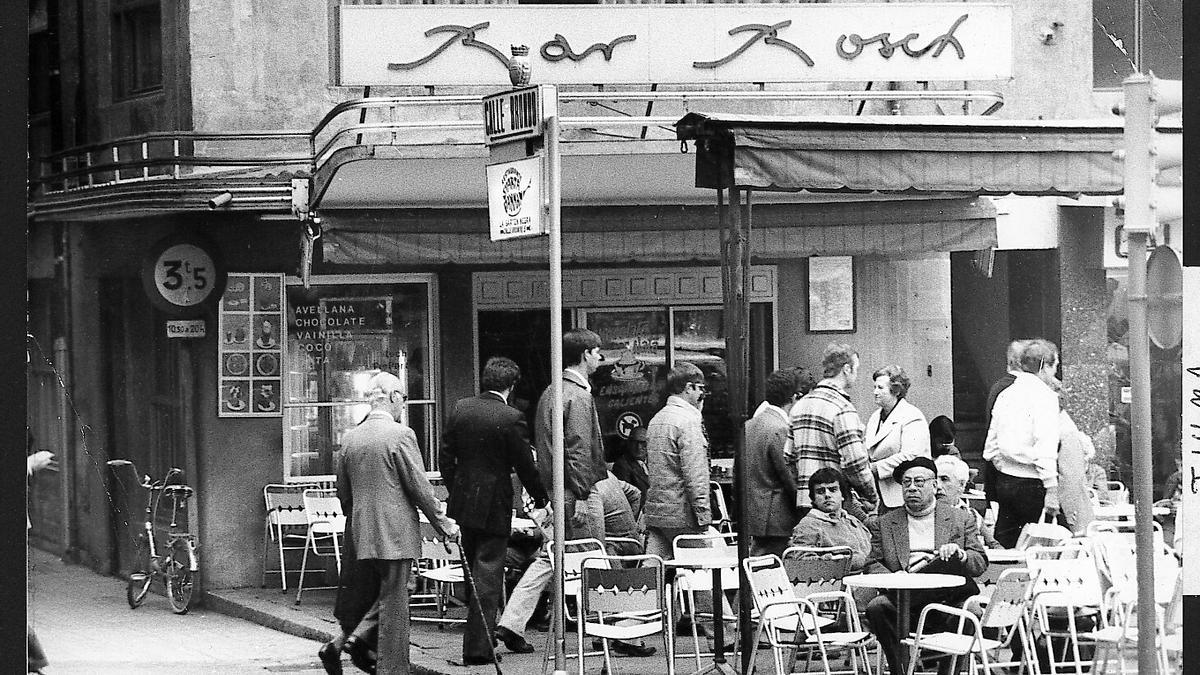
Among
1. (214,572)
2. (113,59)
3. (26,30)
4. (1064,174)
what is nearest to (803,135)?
(1064,174)

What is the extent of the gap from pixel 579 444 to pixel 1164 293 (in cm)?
427

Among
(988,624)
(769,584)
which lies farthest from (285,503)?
(988,624)

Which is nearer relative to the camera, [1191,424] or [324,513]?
[1191,424]

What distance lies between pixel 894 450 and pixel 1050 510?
1003 mm

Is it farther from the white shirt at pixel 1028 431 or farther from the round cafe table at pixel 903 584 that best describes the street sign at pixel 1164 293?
the white shirt at pixel 1028 431

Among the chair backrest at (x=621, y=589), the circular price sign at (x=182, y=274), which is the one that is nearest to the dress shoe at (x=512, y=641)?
Result: the chair backrest at (x=621, y=589)

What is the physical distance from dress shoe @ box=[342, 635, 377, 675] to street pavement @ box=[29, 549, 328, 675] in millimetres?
924

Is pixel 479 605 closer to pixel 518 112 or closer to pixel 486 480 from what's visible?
pixel 486 480

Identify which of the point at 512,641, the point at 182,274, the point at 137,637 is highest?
the point at 182,274

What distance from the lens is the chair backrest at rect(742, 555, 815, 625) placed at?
902 cm

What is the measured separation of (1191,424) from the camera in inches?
267

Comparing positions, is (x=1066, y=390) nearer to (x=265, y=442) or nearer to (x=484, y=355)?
(x=484, y=355)

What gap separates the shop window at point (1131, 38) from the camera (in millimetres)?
7605

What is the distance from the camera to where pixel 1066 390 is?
12.7 metres
